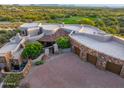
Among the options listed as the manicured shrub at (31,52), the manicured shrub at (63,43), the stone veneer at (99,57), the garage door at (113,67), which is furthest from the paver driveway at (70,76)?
the manicured shrub at (63,43)

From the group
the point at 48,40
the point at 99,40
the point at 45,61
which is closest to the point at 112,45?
the point at 99,40

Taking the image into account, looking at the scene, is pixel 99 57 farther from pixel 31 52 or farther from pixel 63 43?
pixel 31 52

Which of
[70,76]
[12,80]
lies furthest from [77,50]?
[12,80]

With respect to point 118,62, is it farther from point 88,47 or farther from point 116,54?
point 88,47

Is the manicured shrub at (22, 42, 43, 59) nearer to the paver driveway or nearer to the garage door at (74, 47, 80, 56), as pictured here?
the paver driveway

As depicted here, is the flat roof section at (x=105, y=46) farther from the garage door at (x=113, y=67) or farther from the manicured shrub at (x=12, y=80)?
the manicured shrub at (x=12, y=80)

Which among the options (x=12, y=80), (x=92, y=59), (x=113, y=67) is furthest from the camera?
(x=92, y=59)

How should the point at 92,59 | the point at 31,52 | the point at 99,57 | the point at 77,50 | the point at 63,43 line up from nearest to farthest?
the point at 99,57, the point at 92,59, the point at 31,52, the point at 77,50, the point at 63,43
